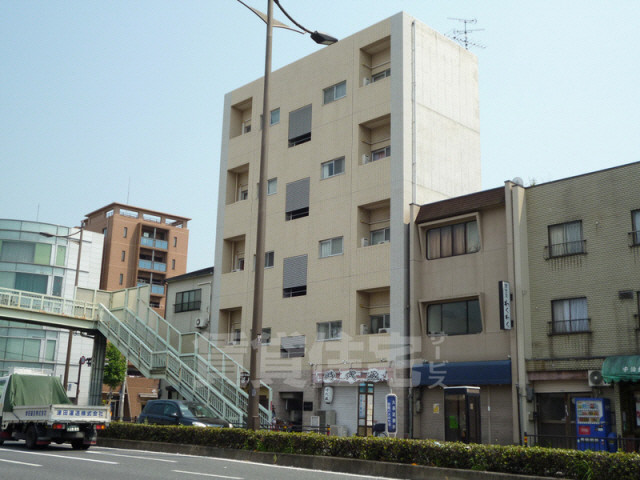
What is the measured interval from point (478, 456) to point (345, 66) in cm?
2608

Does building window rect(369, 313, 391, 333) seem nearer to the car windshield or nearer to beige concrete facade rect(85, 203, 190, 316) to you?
the car windshield

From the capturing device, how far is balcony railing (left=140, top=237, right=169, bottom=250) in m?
92.6

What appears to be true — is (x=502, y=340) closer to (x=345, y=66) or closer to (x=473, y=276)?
(x=473, y=276)

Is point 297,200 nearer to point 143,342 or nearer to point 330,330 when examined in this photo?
point 330,330

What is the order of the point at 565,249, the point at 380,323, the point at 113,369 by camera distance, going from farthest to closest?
the point at 113,369, the point at 380,323, the point at 565,249

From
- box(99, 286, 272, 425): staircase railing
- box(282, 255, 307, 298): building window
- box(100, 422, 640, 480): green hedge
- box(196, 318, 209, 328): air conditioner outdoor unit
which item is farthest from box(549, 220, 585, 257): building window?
box(196, 318, 209, 328): air conditioner outdoor unit

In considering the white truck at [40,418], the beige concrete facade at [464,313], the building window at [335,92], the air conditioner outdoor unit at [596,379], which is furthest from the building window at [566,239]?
the white truck at [40,418]

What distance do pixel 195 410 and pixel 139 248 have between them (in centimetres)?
6755

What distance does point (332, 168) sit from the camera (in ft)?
120

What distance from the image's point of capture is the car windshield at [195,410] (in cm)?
2649

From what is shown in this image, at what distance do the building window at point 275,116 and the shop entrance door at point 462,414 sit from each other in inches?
795

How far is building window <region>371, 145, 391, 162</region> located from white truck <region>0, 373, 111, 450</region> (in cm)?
1941

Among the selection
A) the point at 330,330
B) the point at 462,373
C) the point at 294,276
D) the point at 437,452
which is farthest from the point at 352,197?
the point at 437,452

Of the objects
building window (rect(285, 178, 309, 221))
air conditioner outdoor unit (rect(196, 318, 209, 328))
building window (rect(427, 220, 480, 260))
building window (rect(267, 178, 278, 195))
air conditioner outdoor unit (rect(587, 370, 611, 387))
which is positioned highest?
building window (rect(267, 178, 278, 195))
